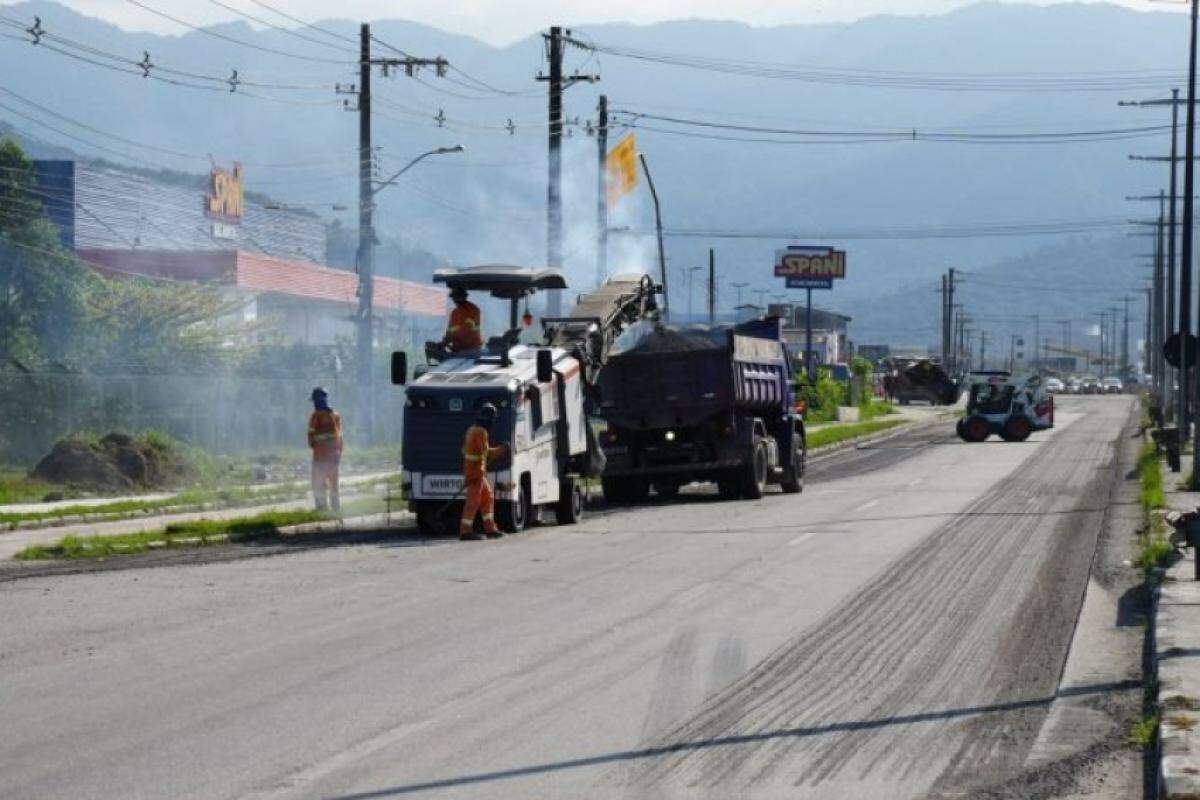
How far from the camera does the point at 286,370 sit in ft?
228

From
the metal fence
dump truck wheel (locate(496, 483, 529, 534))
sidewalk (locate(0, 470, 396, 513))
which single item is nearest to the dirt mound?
sidewalk (locate(0, 470, 396, 513))

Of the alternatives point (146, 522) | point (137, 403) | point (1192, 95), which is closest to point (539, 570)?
point (146, 522)

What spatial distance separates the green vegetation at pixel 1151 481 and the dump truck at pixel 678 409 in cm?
644

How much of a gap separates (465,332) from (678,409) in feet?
18.8

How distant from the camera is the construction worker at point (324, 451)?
29469 mm

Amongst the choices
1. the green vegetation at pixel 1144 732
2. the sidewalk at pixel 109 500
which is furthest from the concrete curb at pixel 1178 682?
the sidewalk at pixel 109 500

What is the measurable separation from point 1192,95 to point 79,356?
110ft

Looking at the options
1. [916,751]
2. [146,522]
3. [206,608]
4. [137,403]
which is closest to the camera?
[916,751]

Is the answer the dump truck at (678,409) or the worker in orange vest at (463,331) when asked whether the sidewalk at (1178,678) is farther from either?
the dump truck at (678,409)

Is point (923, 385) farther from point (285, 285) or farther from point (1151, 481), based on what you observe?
point (1151, 481)

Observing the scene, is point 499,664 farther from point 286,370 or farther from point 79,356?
point 286,370

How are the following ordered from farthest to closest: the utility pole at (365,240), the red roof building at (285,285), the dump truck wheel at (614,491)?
the red roof building at (285,285), the utility pole at (365,240), the dump truck wheel at (614,491)

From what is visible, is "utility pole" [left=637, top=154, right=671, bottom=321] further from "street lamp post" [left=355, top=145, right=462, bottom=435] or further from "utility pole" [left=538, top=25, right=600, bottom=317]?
"street lamp post" [left=355, top=145, right=462, bottom=435]

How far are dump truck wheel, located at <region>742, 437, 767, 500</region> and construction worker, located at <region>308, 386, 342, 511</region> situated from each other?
760 cm
